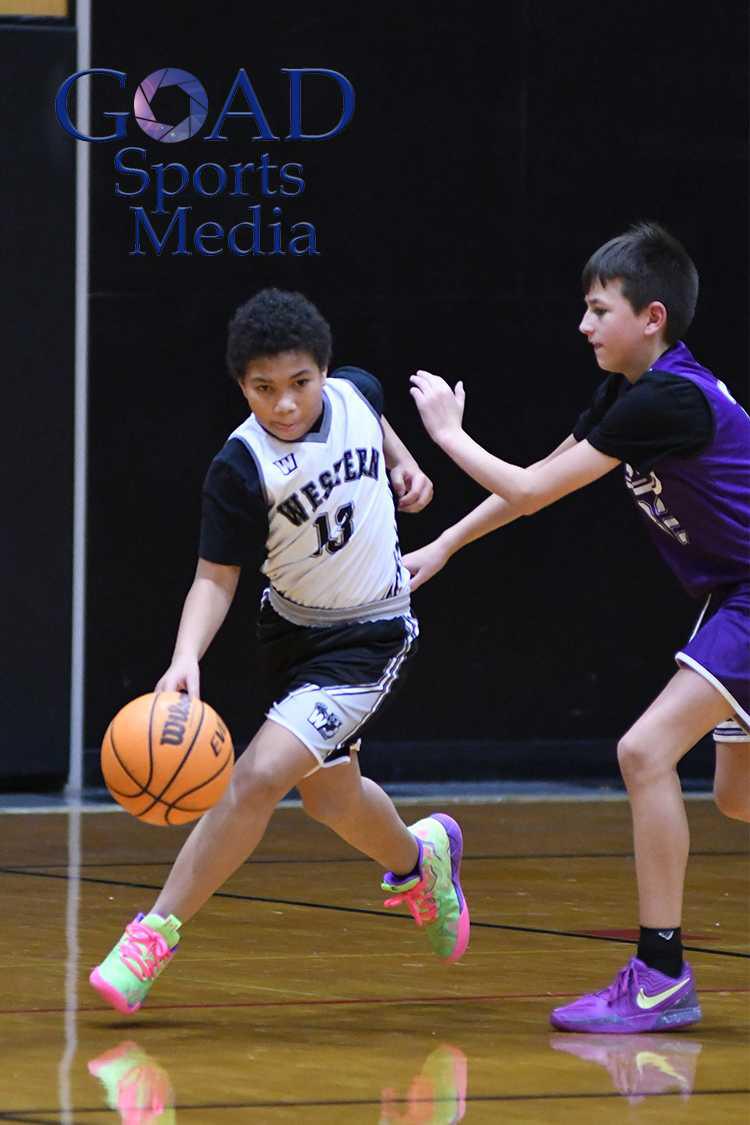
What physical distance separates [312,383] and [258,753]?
0.85 metres

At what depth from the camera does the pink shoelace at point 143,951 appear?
4.94 m

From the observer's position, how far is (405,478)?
547 cm

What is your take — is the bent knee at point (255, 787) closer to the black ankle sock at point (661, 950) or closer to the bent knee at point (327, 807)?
the bent knee at point (327, 807)

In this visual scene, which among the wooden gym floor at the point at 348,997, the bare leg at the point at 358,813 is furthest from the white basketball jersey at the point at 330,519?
the wooden gym floor at the point at 348,997

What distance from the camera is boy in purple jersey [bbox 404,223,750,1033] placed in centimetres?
500

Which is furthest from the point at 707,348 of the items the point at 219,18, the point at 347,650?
the point at 347,650

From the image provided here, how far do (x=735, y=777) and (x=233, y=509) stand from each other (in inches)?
51.9

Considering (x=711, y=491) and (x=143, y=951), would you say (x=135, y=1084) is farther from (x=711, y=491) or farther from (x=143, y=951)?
(x=711, y=491)

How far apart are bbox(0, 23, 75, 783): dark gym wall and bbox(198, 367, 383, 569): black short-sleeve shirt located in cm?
420

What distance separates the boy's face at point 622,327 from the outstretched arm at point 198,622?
1001 mm

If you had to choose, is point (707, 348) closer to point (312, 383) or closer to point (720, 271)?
point (720, 271)

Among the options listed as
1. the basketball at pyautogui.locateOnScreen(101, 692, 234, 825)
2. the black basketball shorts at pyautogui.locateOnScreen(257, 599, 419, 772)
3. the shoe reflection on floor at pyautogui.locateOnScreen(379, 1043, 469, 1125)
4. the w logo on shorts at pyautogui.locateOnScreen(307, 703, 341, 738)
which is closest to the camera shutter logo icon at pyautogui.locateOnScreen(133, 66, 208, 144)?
the black basketball shorts at pyautogui.locateOnScreen(257, 599, 419, 772)

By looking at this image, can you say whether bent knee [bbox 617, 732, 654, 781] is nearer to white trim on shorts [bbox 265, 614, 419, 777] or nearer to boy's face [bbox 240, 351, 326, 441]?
white trim on shorts [bbox 265, 614, 419, 777]

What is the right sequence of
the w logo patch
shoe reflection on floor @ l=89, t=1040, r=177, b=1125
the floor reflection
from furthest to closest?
1. the w logo patch
2. the floor reflection
3. shoe reflection on floor @ l=89, t=1040, r=177, b=1125
